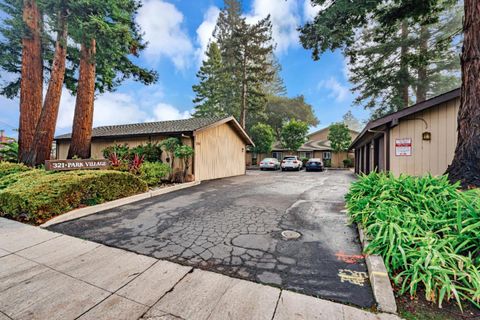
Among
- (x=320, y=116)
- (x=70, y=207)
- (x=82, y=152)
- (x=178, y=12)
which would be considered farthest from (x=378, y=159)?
(x=320, y=116)

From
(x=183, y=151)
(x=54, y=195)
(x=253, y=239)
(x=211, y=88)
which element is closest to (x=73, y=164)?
(x=54, y=195)

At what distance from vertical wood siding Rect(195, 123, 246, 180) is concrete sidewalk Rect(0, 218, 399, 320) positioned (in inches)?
292

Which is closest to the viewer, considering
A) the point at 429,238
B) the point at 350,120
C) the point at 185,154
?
the point at 429,238

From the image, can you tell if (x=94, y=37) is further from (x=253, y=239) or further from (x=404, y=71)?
(x=404, y=71)

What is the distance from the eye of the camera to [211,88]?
89.3 ft

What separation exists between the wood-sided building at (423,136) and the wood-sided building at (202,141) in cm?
776

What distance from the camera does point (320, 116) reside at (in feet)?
113

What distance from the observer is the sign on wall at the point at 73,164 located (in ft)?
17.4

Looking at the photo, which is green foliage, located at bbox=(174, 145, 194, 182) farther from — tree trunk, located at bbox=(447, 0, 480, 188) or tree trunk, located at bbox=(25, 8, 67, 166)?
tree trunk, located at bbox=(447, 0, 480, 188)

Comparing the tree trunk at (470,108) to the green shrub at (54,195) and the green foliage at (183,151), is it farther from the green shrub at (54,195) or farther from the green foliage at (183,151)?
the green foliage at (183,151)

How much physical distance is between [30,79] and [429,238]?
1381 centimetres

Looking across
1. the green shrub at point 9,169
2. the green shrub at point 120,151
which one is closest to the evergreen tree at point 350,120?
the green shrub at point 120,151

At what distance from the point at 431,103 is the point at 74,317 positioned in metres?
9.95

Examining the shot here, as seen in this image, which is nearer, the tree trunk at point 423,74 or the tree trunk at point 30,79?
the tree trunk at point 30,79
